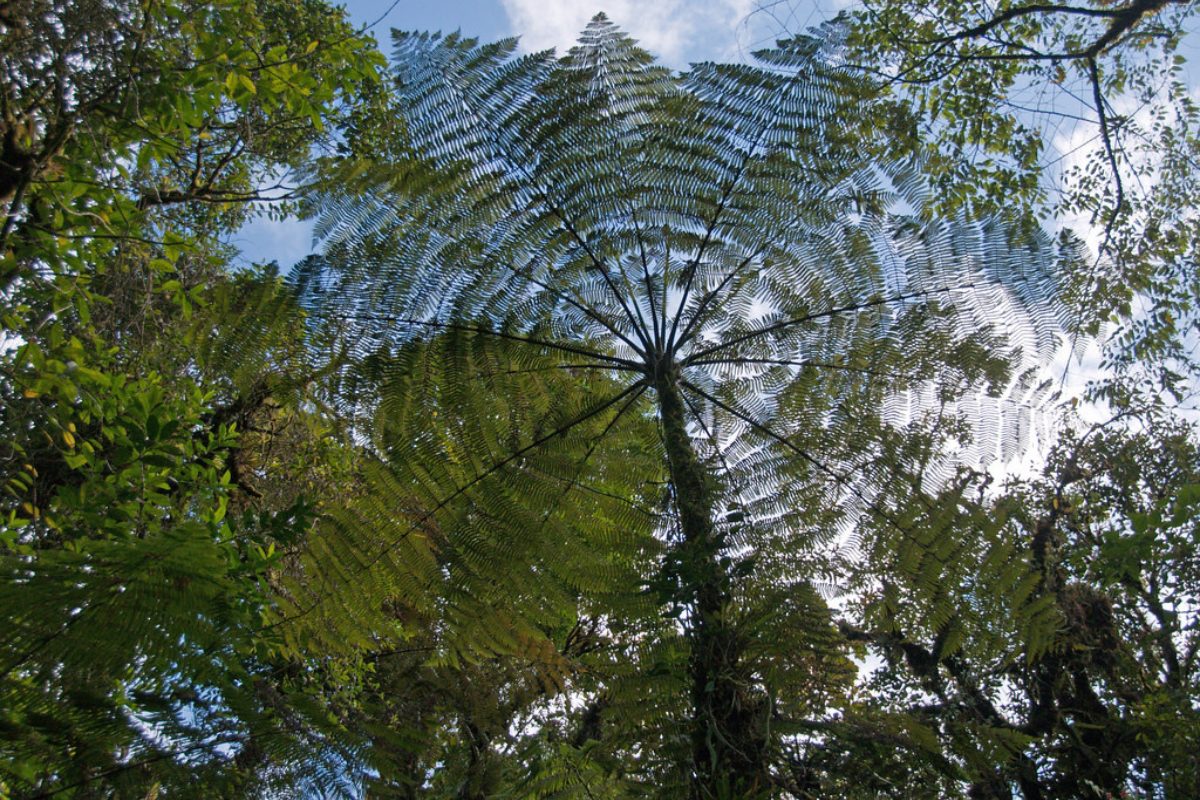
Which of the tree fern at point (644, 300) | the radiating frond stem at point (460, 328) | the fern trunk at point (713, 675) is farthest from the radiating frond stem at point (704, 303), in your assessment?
the fern trunk at point (713, 675)

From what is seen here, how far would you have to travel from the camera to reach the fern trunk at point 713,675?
1355 mm

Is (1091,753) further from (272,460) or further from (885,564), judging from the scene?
(272,460)

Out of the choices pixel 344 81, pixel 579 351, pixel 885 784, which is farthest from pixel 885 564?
pixel 344 81

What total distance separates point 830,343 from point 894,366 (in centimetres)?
21

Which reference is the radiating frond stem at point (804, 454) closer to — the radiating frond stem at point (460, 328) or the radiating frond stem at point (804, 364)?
the radiating frond stem at point (804, 364)

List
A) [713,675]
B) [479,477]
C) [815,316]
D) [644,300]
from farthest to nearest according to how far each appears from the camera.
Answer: [644,300]
[815,316]
[479,477]
[713,675]

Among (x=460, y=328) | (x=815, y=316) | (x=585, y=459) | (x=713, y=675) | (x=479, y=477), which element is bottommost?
(x=713, y=675)

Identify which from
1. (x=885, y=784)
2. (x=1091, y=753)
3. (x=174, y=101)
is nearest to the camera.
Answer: (x=885, y=784)

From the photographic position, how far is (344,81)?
97.3 inches

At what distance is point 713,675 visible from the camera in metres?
1.44

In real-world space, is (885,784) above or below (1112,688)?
below

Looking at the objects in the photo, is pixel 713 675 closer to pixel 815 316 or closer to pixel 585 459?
pixel 585 459

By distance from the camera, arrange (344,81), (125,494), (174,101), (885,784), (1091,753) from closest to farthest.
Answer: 1. (885,784)
2. (174,101)
3. (125,494)
4. (344,81)
5. (1091,753)

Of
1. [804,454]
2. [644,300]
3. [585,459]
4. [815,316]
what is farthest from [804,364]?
[585,459]
